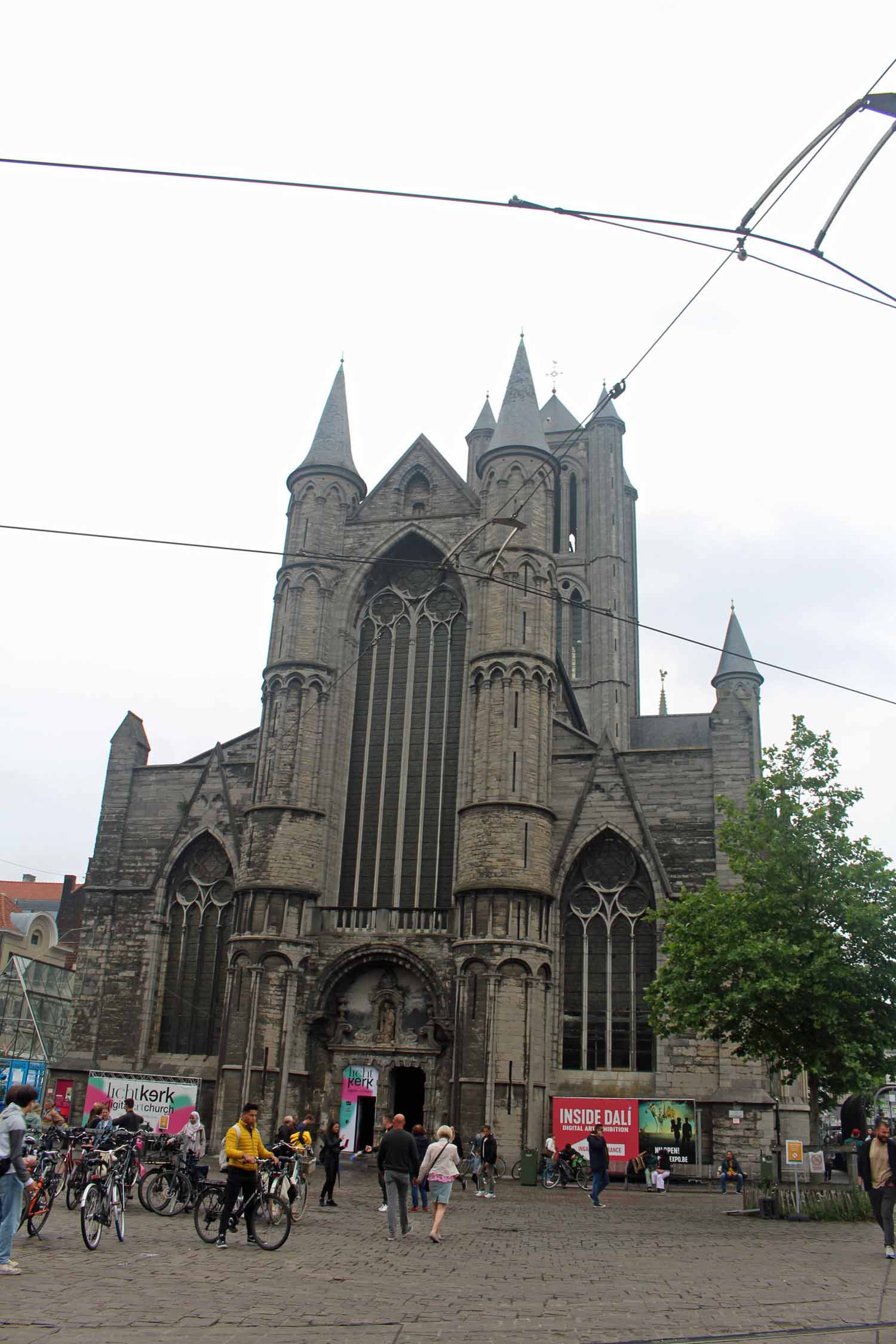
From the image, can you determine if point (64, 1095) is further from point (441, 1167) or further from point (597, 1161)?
point (441, 1167)

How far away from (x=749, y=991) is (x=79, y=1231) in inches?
415

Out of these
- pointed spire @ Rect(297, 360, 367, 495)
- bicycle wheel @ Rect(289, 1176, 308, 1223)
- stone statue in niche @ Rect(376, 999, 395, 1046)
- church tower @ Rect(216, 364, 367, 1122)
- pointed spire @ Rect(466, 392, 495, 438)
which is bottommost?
bicycle wheel @ Rect(289, 1176, 308, 1223)

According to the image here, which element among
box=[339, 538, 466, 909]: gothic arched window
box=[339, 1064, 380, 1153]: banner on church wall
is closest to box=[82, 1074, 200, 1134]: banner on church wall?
box=[339, 1064, 380, 1153]: banner on church wall

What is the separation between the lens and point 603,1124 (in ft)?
79.0

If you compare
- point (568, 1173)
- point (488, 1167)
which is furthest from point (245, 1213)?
point (568, 1173)

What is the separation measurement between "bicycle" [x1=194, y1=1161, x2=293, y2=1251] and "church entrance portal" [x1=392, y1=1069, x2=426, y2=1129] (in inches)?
627

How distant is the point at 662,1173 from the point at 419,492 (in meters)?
18.9

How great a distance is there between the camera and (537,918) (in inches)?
1056

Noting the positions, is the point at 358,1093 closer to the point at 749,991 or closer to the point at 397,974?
the point at 397,974

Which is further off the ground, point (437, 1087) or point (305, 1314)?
point (437, 1087)

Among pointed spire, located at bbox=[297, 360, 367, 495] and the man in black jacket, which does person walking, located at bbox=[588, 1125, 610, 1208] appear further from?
pointed spire, located at bbox=[297, 360, 367, 495]

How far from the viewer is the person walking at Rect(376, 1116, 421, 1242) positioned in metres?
12.5

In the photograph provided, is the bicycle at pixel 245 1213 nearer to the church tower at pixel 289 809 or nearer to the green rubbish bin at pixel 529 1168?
the green rubbish bin at pixel 529 1168

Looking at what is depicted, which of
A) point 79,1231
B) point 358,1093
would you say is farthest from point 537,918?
point 79,1231
